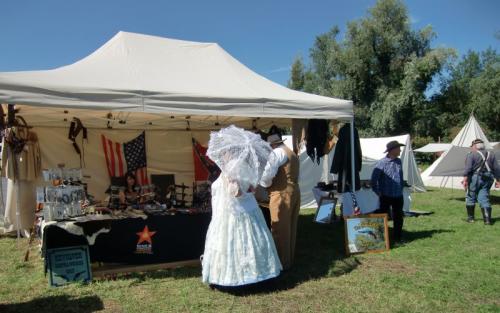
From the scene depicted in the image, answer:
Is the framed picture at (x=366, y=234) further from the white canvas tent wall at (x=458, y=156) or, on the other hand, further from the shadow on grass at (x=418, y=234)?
the white canvas tent wall at (x=458, y=156)

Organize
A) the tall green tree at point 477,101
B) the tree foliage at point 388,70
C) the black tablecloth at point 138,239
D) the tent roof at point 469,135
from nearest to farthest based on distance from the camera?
the black tablecloth at point 138,239 → the tent roof at point 469,135 → the tree foliage at point 388,70 → the tall green tree at point 477,101

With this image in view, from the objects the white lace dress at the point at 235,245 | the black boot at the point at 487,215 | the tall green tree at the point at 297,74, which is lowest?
the black boot at the point at 487,215

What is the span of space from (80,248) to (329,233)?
13.1 feet

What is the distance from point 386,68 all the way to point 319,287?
73.1 ft

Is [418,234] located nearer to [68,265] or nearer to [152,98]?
[152,98]

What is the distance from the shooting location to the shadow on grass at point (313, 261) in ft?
13.1

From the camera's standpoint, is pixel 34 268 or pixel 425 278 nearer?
pixel 425 278

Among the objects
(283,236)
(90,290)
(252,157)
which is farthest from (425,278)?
(90,290)

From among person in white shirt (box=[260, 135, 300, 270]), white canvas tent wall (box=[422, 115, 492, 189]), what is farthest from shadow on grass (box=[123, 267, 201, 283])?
white canvas tent wall (box=[422, 115, 492, 189])

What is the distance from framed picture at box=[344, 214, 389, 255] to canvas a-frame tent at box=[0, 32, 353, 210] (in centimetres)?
135

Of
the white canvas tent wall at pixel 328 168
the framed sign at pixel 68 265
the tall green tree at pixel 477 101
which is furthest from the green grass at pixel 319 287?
the tall green tree at pixel 477 101

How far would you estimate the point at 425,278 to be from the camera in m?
4.34

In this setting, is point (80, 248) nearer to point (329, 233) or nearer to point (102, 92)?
point (102, 92)

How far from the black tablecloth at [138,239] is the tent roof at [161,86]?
1.25m
